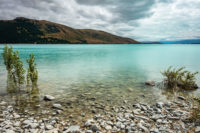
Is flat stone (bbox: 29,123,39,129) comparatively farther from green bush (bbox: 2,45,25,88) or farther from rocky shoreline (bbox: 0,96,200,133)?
green bush (bbox: 2,45,25,88)

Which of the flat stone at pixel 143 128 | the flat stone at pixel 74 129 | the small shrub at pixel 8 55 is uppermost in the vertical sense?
the small shrub at pixel 8 55

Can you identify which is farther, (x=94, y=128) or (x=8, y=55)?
(x=8, y=55)

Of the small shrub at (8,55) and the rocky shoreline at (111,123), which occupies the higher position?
the small shrub at (8,55)

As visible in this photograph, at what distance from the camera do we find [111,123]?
26.2ft

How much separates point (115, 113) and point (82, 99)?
3962mm

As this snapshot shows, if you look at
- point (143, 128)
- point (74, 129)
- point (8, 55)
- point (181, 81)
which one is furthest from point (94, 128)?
point (181, 81)

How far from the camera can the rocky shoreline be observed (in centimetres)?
725

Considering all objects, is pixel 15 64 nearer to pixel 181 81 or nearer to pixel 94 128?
pixel 94 128

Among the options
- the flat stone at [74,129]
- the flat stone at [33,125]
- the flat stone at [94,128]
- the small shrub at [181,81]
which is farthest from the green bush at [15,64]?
the small shrub at [181,81]

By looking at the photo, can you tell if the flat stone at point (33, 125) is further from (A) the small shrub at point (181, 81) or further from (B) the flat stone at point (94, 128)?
(A) the small shrub at point (181, 81)

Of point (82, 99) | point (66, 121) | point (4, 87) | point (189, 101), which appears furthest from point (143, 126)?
point (4, 87)

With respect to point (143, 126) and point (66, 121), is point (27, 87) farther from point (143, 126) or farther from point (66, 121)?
point (143, 126)

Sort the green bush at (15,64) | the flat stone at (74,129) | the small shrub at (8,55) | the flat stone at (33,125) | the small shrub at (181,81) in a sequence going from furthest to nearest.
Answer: the small shrub at (181,81) < the small shrub at (8,55) < the green bush at (15,64) < the flat stone at (33,125) < the flat stone at (74,129)

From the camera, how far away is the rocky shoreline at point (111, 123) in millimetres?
7250
